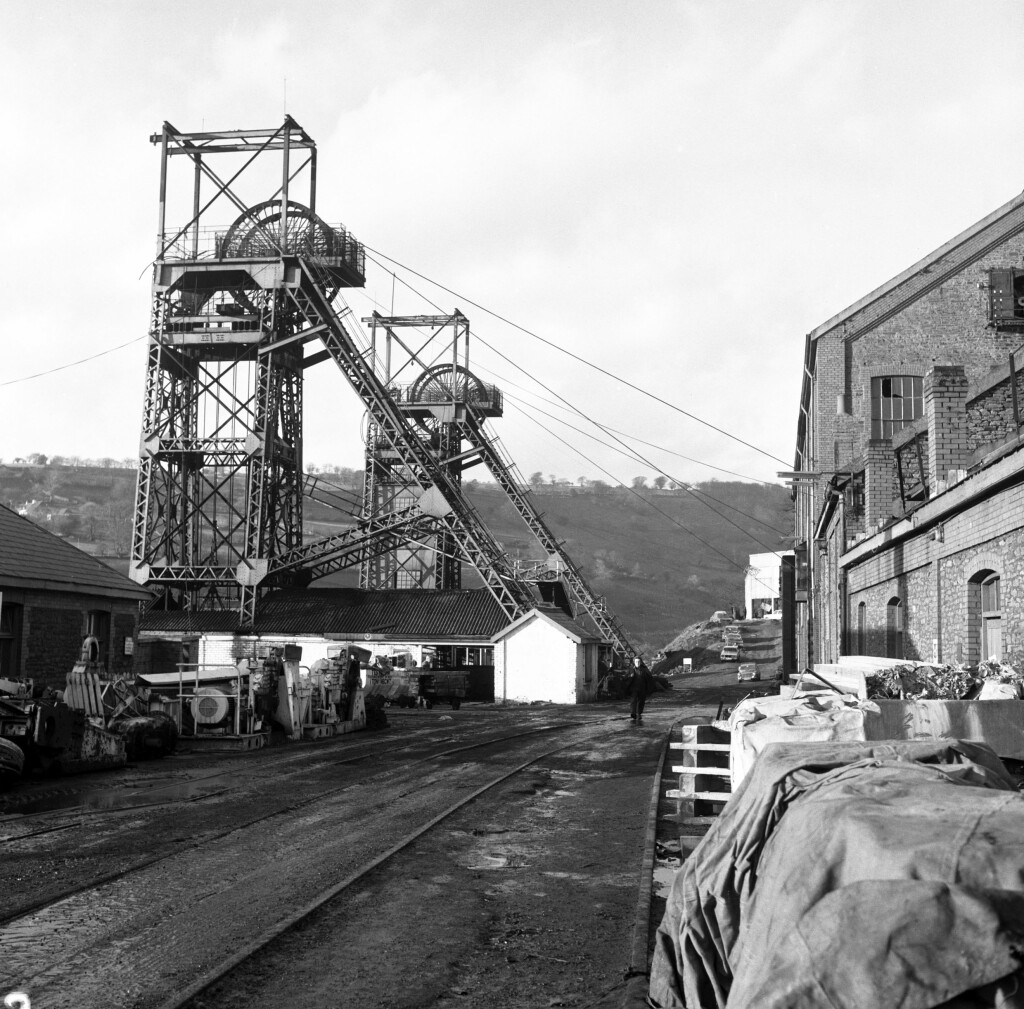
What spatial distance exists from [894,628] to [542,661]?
867 inches

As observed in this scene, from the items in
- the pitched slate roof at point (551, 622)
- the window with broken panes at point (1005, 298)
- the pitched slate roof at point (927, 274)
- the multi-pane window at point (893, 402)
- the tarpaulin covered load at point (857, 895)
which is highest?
the pitched slate roof at point (927, 274)

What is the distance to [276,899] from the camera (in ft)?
26.8

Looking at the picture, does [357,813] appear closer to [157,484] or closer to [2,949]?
[2,949]

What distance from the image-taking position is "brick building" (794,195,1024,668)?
14344mm

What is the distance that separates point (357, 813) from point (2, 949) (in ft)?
20.3

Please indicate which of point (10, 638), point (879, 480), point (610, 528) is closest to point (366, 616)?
point (10, 638)

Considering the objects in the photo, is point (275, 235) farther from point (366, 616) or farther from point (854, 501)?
point (854, 501)

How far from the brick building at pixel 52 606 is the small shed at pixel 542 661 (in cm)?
1758

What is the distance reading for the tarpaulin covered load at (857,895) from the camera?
3.33m

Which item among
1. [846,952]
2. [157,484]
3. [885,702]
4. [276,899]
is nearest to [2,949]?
[276,899]

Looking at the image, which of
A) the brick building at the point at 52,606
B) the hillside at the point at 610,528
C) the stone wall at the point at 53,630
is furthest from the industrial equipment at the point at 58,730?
the hillside at the point at 610,528

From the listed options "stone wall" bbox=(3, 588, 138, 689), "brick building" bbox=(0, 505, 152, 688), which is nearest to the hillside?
"brick building" bbox=(0, 505, 152, 688)

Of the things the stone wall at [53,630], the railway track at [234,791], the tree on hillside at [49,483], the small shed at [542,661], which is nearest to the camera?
the railway track at [234,791]

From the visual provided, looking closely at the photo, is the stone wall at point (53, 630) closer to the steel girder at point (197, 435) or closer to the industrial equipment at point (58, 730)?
the industrial equipment at point (58, 730)
